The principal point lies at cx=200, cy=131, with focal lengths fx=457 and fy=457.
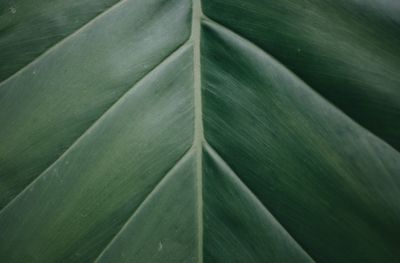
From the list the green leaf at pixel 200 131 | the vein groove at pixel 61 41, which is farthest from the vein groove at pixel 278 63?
the vein groove at pixel 61 41

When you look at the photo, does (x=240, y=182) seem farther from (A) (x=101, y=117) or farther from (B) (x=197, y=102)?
(A) (x=101, y=117)

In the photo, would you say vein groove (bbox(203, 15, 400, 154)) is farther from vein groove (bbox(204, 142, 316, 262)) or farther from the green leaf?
vein groove (bbox(204, 142, 316, 262))

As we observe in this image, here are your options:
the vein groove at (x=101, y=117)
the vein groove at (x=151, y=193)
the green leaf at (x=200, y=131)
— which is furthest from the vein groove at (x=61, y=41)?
the vein groove at (x=151, y=193)

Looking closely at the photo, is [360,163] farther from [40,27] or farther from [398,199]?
[40,27]

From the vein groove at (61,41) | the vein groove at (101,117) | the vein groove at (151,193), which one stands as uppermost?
the vein groove at (61,41)

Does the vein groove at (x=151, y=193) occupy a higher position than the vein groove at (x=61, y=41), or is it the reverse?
the vein groove at (x=61, y=41)

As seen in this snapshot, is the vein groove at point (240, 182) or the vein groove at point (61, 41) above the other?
the vein groove at point (61, 41)

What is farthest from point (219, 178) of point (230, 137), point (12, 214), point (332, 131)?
point (12, 214)

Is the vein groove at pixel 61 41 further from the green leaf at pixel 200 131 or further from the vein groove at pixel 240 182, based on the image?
the vein groove at pixel 240 182

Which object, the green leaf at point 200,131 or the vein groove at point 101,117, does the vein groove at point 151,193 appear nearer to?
the green leaf at point 200,131
